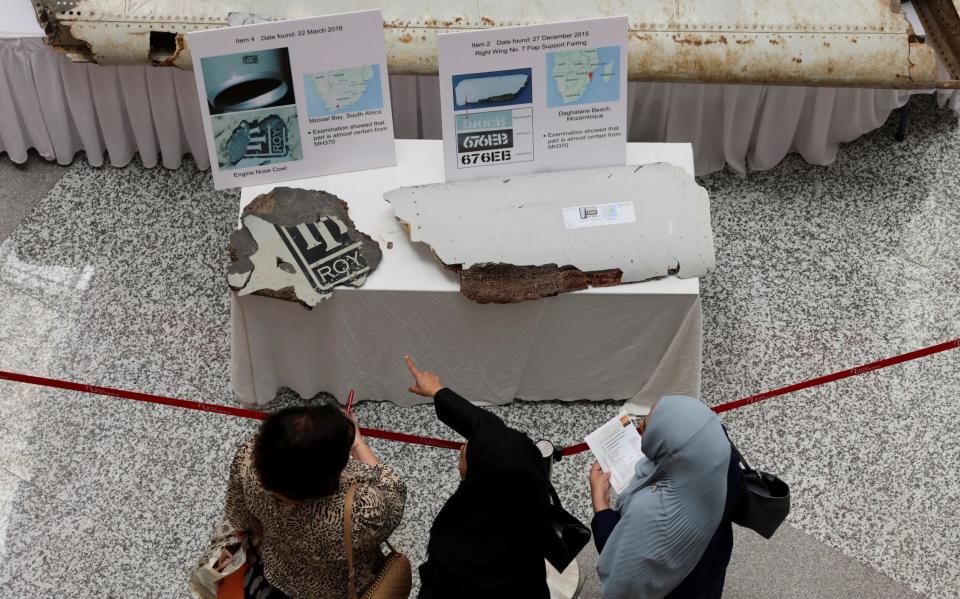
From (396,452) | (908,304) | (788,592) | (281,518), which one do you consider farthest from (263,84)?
(908,304)

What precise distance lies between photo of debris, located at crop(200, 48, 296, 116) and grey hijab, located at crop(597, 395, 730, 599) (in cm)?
163

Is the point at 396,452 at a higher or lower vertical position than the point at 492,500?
lower

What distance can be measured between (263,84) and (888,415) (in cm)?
246

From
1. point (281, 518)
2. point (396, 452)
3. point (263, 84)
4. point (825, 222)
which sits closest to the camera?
point (281, 518)

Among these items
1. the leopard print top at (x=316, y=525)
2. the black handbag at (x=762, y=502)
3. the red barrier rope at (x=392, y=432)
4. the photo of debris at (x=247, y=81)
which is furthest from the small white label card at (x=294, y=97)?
the black handbag at (x=762, y=502)

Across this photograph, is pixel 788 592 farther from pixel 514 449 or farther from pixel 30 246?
pixel 30 246

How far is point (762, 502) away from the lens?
230cm

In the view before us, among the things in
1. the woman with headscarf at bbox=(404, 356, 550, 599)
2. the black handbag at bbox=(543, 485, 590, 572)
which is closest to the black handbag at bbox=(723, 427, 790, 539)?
the black handbag at bbox=(543, 485, 590, 572)

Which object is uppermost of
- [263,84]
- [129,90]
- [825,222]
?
[263,84]

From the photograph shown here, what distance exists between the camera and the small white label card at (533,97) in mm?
2994

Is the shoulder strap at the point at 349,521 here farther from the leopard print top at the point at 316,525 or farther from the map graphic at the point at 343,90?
the map graphic at the point at 343,90

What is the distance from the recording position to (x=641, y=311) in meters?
3.07

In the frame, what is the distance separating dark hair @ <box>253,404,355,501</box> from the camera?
1.85 meters

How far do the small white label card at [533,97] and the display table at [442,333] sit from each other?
7.6 inches
